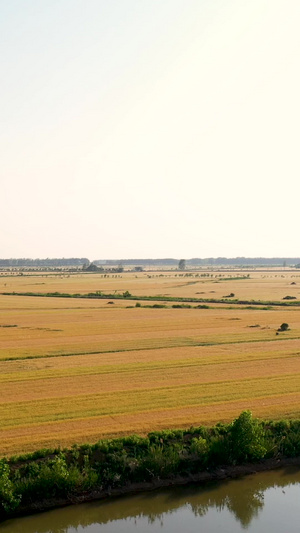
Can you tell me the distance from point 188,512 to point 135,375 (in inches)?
521

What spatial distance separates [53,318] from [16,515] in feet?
142

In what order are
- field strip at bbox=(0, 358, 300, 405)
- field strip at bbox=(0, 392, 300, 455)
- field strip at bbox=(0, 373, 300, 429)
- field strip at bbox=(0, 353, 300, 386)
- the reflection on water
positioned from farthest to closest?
field strip at bbox=(0, 353, 300, 386) → field strip at bbox=(0, 358, 300, 405) → field strip at bbox=(0, 373, 300, 429) → field strip at bbox=(0, 392, 300, 455) → the reflection on water

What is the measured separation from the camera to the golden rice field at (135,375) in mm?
24094

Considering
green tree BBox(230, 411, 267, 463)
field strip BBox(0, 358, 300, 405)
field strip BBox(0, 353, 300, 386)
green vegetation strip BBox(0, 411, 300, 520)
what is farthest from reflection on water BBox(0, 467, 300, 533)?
field strip BBox(0, 353, 300, 386)

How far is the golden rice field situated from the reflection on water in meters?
3.01

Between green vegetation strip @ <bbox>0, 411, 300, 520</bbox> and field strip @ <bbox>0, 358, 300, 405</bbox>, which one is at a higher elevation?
field strip @ <bbox>0, 358, 300, 405</bbox>

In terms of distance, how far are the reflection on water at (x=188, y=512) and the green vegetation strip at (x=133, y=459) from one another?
577mm

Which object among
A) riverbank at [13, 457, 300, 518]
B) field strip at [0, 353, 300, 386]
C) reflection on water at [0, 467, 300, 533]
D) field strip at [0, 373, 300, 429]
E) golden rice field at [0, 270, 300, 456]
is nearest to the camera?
reflection on water at [0, 467, 300, 533]

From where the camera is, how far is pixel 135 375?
32.2 m

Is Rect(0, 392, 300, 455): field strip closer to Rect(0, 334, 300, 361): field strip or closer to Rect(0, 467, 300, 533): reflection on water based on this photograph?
Rect(0, 467, 300, 533): reflection on water

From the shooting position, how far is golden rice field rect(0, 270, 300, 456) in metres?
24.1

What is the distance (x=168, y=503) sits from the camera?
19.7 m

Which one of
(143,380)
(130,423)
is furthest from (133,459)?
(143,380)

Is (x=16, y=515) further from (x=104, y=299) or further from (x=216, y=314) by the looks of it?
(x=104, y=299)
